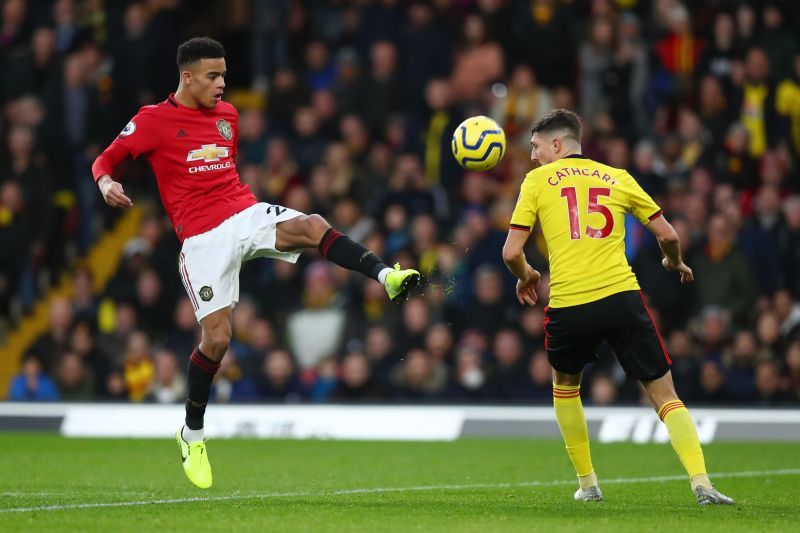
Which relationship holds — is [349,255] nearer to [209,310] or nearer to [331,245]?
[331,245]

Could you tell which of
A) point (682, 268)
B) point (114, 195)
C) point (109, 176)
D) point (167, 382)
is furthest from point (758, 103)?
point (114, 195)

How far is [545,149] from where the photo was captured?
839 cm

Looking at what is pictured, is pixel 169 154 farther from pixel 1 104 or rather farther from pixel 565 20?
pixel 1 104

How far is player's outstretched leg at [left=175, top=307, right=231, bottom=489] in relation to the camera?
8992mm

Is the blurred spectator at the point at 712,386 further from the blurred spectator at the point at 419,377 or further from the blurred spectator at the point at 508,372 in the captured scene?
the blurred spectator at the point at 419,377

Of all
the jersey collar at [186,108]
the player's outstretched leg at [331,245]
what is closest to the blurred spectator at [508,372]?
the player's outstretched leg at [331,245]

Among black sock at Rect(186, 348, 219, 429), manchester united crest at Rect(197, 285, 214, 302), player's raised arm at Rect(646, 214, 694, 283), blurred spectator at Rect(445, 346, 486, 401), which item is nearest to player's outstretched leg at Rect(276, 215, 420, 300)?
manchester united crest at Rect(197, 285, 214, 302)

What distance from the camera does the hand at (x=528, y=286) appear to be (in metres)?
8.27

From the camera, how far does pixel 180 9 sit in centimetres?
2022

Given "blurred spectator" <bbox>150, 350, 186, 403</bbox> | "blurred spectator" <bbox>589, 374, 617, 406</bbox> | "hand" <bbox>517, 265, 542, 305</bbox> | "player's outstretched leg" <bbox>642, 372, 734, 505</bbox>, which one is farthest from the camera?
"blurred spectator" <bbox>150, 350, 186, 403</bbox>

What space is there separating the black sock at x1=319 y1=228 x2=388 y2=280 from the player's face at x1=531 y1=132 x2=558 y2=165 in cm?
116

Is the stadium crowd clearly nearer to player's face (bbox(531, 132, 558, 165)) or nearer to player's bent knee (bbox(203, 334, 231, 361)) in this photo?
player's bent knee (bbox(203, 334, 231, 361))

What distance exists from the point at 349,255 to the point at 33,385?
8.87 m

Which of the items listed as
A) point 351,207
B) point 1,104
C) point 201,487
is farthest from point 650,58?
point 201,487
